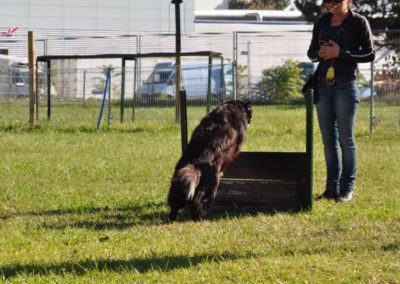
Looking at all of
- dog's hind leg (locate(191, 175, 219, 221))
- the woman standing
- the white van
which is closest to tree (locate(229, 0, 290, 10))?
the white van

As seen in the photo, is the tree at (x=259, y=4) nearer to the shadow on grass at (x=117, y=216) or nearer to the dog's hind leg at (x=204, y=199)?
the shadow on grass at (x=117, y=216)

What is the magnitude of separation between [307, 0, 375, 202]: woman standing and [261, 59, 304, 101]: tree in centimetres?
1804

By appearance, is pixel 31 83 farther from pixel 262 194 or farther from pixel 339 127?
pixel 262 194

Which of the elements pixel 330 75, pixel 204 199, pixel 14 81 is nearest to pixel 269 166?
pixel 330 75

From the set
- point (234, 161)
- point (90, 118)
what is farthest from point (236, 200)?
point (90, 118)

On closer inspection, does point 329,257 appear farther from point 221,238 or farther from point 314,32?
point 314,32

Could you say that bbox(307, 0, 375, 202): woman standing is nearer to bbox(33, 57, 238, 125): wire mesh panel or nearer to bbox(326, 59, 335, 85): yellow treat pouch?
bbox(326, 59, 335, 85): yellow treat pouch

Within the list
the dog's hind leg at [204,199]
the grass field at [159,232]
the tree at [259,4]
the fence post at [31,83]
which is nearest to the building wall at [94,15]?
the fence post at [31,83]

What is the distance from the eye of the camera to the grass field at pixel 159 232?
5.16 metres

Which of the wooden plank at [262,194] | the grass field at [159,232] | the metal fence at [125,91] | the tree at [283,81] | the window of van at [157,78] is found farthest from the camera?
the tree at [283,81]

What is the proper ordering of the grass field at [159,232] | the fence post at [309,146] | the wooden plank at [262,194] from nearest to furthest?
the grass field at [159,232], the fence post at [309,146], the wooden plank at [262,194]

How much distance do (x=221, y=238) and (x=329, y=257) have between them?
0.97m

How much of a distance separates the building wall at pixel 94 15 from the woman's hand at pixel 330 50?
2908 cm

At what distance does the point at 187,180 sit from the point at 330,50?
81.4 inches
